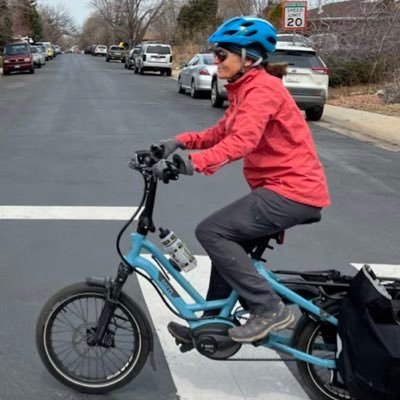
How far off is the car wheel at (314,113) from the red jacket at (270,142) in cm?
1425

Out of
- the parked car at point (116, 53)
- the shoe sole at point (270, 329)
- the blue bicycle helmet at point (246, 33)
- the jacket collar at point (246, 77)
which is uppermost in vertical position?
the blue bicycle helmet at point (246, 33)

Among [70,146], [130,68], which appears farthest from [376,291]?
[130,68]

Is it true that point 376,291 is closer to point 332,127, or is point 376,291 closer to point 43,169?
point 43,169

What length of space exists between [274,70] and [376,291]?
123cm

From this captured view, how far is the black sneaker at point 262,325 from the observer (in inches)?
130

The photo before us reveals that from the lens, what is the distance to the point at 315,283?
3357 millimetres

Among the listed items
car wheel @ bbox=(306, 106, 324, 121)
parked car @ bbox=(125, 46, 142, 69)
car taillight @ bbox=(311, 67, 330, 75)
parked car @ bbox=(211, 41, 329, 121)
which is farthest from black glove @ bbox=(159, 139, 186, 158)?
parked car @ bbox=(125, 46, 142, 69)

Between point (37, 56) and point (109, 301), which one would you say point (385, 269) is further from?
point (37, 56)

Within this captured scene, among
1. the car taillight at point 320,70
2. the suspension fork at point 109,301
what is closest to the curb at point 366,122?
the car taillight at point 320,70

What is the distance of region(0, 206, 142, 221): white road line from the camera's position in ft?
22.8

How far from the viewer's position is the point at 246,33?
320 cm

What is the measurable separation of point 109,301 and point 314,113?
1476 centimetres

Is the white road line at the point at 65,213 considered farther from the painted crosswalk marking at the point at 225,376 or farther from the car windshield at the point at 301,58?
the car windshield at the point at 301,58

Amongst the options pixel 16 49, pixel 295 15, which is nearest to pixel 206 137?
pixel 295 15
